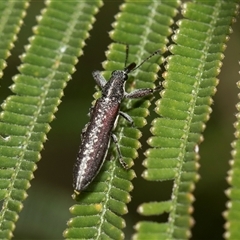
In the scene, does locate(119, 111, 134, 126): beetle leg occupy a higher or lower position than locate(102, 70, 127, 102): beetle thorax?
lower

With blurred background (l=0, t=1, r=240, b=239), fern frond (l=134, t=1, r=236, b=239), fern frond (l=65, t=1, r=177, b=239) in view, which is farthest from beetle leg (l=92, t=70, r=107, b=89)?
fern frond (l=134, t=1, r=236, b=239)

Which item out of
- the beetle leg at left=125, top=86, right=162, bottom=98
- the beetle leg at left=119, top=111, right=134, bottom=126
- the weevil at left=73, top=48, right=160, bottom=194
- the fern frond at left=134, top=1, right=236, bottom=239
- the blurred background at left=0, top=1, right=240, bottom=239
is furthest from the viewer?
the blurred background at left=0, top=1, right=240, bottom=239

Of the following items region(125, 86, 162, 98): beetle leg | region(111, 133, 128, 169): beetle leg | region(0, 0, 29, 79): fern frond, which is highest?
region(0, 0, 29, 79): fern frond

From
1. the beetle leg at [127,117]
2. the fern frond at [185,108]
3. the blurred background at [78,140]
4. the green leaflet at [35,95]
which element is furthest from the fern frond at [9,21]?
the fern frond at [185,108]

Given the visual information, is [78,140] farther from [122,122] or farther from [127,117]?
[127,117]

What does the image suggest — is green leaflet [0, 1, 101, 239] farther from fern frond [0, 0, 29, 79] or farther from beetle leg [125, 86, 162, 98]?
beetle leg [125, 86, 162, 98]

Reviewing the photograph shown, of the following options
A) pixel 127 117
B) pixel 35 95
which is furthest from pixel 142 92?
pixel 35 95

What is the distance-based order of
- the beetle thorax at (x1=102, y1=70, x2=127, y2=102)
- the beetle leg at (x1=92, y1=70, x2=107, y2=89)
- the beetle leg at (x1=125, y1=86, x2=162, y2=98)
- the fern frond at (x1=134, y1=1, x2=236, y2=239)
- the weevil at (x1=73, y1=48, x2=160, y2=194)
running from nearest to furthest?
the fern frond at (x1=134, y1=1, x2=236, y2=239) → the weevil at (x1=73, y1=48, x2=160, y2=194) → the beetle leg at (x1=125, y1=86, x2=162, y2=98) → the beetle thorax at (x1=102, y1=70, x2=127, y2=102) → the beetle leg at (x1=92, y1=70, x2=107, y2=89)
